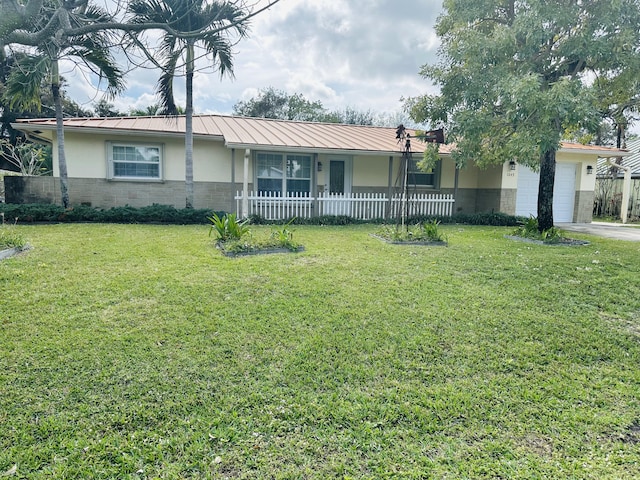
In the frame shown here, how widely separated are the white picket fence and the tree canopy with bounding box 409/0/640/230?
3524mm

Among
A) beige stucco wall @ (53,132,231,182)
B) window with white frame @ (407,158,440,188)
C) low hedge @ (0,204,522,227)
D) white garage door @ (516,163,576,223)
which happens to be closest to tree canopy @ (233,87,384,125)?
window with white frame @ (407,158,440,188)

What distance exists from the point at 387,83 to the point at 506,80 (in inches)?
469

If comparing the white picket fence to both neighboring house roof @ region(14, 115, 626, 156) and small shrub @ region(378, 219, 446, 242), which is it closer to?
neighboring house roof @ region(14, 115, 626, 156)

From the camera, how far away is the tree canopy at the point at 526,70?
24.0ft

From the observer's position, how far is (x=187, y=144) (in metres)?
11.7

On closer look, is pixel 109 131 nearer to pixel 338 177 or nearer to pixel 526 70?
pixel 338 177

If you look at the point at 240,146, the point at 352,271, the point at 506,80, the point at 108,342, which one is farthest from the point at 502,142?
the point at 108,342

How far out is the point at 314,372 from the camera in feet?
10.9

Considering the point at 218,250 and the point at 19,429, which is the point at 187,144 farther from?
the point at 19,429

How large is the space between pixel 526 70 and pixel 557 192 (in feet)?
27.7

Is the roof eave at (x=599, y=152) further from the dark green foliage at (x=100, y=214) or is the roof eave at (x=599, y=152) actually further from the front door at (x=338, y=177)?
the dark green foliage at (x=100, y=214)

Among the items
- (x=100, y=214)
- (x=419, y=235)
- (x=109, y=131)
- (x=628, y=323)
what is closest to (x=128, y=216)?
Result: (x=100, y=214)

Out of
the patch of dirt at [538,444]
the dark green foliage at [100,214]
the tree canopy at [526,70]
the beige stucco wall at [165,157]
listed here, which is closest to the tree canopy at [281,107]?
the beige stucco wall at [165,157]

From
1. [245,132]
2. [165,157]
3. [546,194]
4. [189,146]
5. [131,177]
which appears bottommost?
[546,194]
